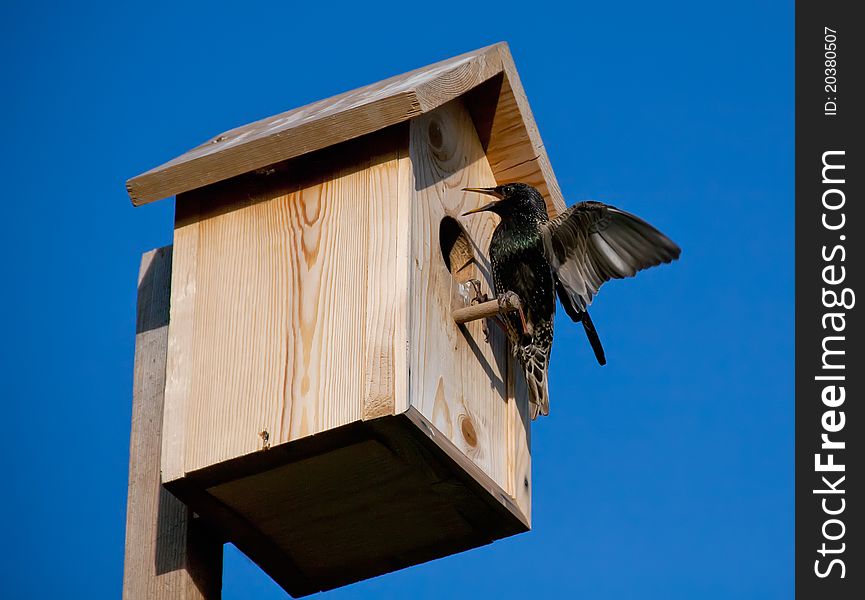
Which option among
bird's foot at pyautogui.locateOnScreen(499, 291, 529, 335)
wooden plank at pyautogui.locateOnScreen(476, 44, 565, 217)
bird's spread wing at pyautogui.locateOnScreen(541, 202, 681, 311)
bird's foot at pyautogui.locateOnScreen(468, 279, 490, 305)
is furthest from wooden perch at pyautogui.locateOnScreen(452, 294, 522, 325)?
wooden plank at pyautogui.locateOnScreen(476, 44, 565, 217)

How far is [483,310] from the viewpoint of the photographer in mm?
4535

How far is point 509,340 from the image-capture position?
4.98m

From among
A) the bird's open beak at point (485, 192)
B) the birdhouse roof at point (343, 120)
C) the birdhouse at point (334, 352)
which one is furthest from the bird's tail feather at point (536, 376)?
the birdhouse roof at point (343, 120)

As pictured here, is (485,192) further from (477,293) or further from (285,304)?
(285,304)

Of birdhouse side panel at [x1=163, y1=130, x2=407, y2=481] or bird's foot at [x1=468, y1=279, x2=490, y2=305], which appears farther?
bird's foot at [x1=468, y1=279, x2=490, y2=305]

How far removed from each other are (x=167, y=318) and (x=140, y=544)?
69 centimetres

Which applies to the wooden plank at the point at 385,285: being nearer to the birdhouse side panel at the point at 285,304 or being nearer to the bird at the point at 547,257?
the birdhouse side panel at the point at 285,304

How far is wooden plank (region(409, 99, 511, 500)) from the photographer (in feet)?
13.9

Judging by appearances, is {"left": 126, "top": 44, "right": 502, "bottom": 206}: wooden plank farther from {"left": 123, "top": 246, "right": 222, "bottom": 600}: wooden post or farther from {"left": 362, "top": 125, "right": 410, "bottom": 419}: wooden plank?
{"left": 123, "top": 246, "right": 222, "bottom": 600}: wooden post

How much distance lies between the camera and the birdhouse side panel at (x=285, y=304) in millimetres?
4074

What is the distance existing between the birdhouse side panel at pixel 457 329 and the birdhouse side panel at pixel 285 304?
0.33ft

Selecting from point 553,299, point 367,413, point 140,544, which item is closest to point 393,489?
point 367,413
